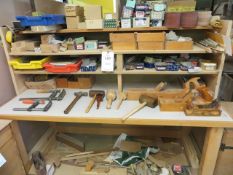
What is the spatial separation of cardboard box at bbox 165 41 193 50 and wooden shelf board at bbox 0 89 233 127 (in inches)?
17.1

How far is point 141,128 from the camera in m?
2.07

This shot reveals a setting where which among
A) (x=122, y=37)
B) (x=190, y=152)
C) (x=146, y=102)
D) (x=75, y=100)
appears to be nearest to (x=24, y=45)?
(x=75, y=100)

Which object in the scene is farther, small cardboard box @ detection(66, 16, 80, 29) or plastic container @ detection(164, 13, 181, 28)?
small cardboard box @ detection(66, 16, 80, 29)

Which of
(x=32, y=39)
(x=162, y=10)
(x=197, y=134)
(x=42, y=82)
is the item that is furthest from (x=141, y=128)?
(x=32, y=39)

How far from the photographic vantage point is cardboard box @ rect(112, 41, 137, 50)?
1.33 m

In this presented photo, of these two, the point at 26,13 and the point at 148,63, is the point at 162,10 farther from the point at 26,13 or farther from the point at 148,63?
the point at 26,13

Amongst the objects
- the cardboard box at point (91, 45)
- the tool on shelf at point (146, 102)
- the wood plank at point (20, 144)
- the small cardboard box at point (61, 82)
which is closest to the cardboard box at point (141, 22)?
the cardboard box at point (91, 45)

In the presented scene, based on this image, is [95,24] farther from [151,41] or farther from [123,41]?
[151,41]

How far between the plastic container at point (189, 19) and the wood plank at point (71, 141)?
149 centimetres

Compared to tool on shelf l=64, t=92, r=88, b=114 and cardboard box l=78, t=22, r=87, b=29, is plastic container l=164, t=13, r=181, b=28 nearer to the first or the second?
cardboard box l=78, t=22, r=87, b=29

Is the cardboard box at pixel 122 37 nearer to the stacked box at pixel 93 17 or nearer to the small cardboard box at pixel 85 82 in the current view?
the stacked box at pixel 93 17

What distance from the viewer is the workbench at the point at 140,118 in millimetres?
1129

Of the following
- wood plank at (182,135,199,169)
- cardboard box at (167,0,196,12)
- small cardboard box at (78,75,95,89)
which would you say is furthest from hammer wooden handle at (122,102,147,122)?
wood plank at (182,135,199,169)

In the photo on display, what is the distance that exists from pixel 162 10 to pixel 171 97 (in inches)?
23.6
